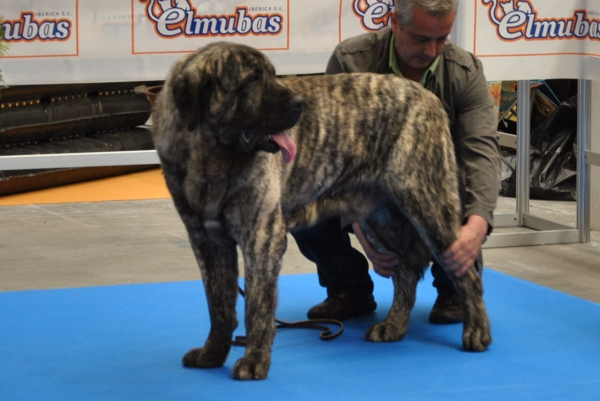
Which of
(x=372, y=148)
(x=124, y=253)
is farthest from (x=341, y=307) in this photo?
(x=124, y=253)

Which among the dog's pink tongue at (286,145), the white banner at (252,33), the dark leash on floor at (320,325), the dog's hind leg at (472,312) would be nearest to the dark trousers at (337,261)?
the dark leash on floor at (320,325)

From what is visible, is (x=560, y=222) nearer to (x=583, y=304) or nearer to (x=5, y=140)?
(x=583, y=304)

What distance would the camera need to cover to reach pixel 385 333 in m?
3.29

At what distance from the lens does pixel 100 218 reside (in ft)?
19.3

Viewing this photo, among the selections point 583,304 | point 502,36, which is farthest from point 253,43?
point 583,304

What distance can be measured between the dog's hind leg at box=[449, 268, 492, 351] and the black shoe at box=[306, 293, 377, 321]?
557 mm

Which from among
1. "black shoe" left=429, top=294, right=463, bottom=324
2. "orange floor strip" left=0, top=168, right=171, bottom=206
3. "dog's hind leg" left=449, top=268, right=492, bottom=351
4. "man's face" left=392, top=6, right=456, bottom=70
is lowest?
"orange floor strip" left=0, top=168, right=171, bottom=206

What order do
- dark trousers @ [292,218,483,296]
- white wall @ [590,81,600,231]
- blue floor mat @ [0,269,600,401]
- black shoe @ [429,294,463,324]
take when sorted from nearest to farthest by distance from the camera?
1. blue floor mat @ [0,269,600,401]
2. black shoe @ [429,294,463,324]
3. dark trousers @ [292,218,483,296]
4. white wall @ [590,81,600,231]

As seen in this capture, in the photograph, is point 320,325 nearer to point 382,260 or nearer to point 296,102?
point 382,260

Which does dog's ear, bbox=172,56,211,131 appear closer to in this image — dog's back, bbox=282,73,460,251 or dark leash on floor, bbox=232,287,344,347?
dog's back, bbox=282,73,460,251

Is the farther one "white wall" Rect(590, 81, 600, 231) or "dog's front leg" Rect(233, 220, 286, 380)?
"white wall" Rect(590, 81, 600, 231)

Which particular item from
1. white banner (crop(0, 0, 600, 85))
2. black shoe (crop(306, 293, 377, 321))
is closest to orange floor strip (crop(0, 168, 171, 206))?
white banner (crop(0, 0, 600, 85))

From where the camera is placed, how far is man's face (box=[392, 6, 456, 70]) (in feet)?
10.3

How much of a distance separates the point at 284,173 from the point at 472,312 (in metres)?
0.80
